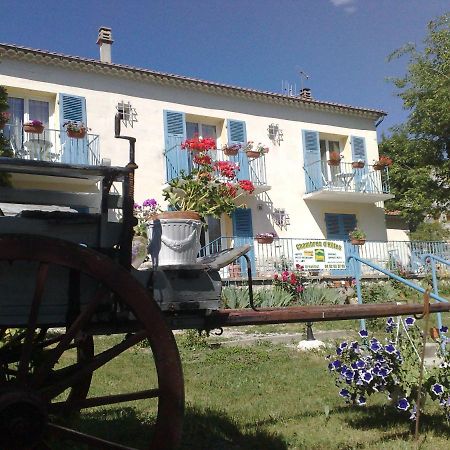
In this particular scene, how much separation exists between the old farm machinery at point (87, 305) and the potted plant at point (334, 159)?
620 inches

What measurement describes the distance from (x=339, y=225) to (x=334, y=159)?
236 centimetres

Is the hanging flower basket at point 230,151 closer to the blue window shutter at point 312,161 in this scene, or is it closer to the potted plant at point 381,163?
the blue window shutter at point 312,161

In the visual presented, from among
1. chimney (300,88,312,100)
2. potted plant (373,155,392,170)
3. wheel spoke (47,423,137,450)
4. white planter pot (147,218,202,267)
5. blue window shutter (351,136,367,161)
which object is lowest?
wheel spoke (47,423,137,450)

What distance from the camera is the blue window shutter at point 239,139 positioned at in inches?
645

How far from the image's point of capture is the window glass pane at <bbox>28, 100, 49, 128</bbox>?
14367 millimetres

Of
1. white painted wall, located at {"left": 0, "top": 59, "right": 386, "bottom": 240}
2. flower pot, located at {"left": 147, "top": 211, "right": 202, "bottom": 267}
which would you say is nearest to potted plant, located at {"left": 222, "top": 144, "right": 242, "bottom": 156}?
white painted wall, located at {"left": 0, "top": 59, "right": 386, "bottom": 240}

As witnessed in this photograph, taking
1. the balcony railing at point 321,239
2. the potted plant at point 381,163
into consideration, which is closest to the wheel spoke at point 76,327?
the balcony railing at point 321,239

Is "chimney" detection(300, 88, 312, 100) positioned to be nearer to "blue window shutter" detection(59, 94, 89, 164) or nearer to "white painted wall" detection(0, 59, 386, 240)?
"white painted wall" detection(0, 59, 386, 240)

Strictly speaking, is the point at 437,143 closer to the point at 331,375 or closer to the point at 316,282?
the point at 316,282

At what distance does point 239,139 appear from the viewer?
17.0 meters

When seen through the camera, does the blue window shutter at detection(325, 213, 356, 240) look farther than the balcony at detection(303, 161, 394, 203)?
Yes

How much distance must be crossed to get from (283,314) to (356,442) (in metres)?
1.82

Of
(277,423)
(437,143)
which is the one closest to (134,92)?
(437,143)

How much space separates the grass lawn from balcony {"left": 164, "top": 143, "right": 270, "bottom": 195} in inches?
357
